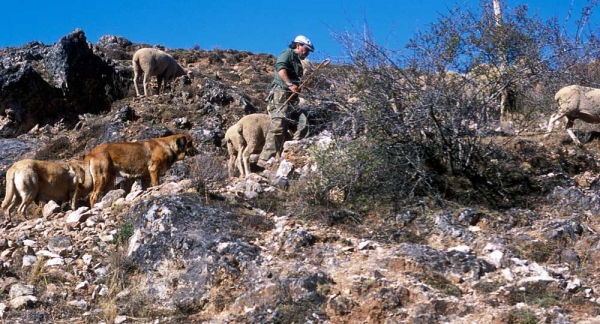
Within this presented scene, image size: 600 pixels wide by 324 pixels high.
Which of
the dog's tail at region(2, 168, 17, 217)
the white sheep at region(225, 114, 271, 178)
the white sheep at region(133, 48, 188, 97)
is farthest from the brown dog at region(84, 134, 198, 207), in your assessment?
the white sheep at region(133, 48, 188, 97)

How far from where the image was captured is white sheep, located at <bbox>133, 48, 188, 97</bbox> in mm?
21422

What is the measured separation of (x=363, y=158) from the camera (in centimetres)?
997

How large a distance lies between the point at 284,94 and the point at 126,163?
266cm

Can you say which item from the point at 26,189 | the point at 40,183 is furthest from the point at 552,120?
the point at 26,189

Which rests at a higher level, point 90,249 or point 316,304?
point 90,249

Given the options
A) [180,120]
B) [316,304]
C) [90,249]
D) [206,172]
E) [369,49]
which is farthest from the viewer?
[180,120]

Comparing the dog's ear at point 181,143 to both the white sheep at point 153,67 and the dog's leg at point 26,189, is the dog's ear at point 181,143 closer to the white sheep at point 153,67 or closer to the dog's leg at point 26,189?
the dog's leg at point 26,189

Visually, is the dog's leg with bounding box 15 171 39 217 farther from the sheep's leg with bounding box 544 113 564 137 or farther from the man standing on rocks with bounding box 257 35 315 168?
the sheep's leg with bounding box 544 113 564 137

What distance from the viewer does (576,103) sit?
13.6 metres

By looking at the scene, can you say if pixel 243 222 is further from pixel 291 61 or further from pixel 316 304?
pixel 291 61

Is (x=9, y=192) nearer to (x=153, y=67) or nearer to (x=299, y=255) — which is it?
(x=299, y=255)

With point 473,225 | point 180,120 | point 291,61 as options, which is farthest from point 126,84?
point 473,225

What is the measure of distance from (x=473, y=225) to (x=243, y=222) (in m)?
2.68

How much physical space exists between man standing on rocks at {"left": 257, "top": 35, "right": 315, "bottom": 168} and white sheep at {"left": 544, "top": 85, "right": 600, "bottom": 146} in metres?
4.38
